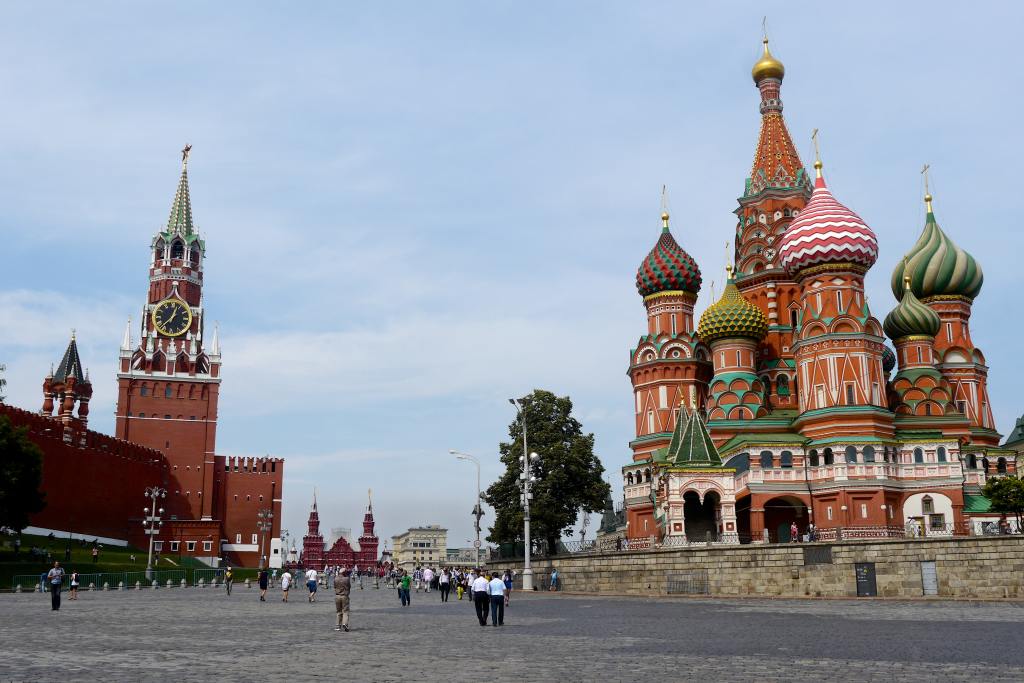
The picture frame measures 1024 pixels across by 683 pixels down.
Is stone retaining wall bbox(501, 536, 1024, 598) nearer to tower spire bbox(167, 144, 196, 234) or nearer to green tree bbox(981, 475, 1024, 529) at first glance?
green tree bbox(981, 475, 1024, 529)

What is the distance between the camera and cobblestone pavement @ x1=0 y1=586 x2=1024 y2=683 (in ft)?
35.4

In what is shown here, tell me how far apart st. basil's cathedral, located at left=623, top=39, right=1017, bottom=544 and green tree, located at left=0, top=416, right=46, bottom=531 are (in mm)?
32987

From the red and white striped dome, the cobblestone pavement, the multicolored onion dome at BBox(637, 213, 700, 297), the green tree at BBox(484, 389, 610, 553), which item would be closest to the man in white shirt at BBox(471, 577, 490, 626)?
the cobblestone pavement

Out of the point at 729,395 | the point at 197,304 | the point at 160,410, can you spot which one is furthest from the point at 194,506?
the point at 729,395

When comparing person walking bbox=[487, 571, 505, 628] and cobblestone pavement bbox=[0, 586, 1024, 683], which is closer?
cobblestone pavement bbox=[0, 586, 1024, 683]

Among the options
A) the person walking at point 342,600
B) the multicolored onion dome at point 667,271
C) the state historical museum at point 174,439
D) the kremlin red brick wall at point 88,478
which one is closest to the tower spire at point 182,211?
the state historical museum at point 174,439

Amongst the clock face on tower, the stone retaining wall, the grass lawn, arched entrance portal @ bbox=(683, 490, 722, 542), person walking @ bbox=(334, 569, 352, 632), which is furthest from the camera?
the clock face on tower

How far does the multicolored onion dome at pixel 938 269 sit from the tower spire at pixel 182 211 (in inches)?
2942

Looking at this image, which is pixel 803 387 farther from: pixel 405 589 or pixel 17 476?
pixel 17 476

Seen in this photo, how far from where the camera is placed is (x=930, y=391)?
4978 cm

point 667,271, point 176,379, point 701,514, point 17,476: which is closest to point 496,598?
point 701,514

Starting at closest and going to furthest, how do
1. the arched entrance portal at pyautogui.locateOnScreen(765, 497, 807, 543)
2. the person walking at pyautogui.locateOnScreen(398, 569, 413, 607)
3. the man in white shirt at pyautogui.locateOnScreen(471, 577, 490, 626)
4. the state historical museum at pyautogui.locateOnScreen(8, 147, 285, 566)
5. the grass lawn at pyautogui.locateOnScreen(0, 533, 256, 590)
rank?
the man in white shirt at pyautogui.locateOnScreen(471, 577, 490, 626) → the person walking at pyautogui.locateOnScreen(398, 569, 413, 607) → the grass lawn at pyautogui.locateOnScreen(0, 533, 256, 590) → the arched entrance portal at pyautogui.locateOnScreen(765, 497, 807, 543) → the state historical museum at pyautogui.locateOnScreen(8, 147, 285, 566)

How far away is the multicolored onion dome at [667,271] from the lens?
58.7 metres

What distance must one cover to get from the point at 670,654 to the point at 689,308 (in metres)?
47.1
